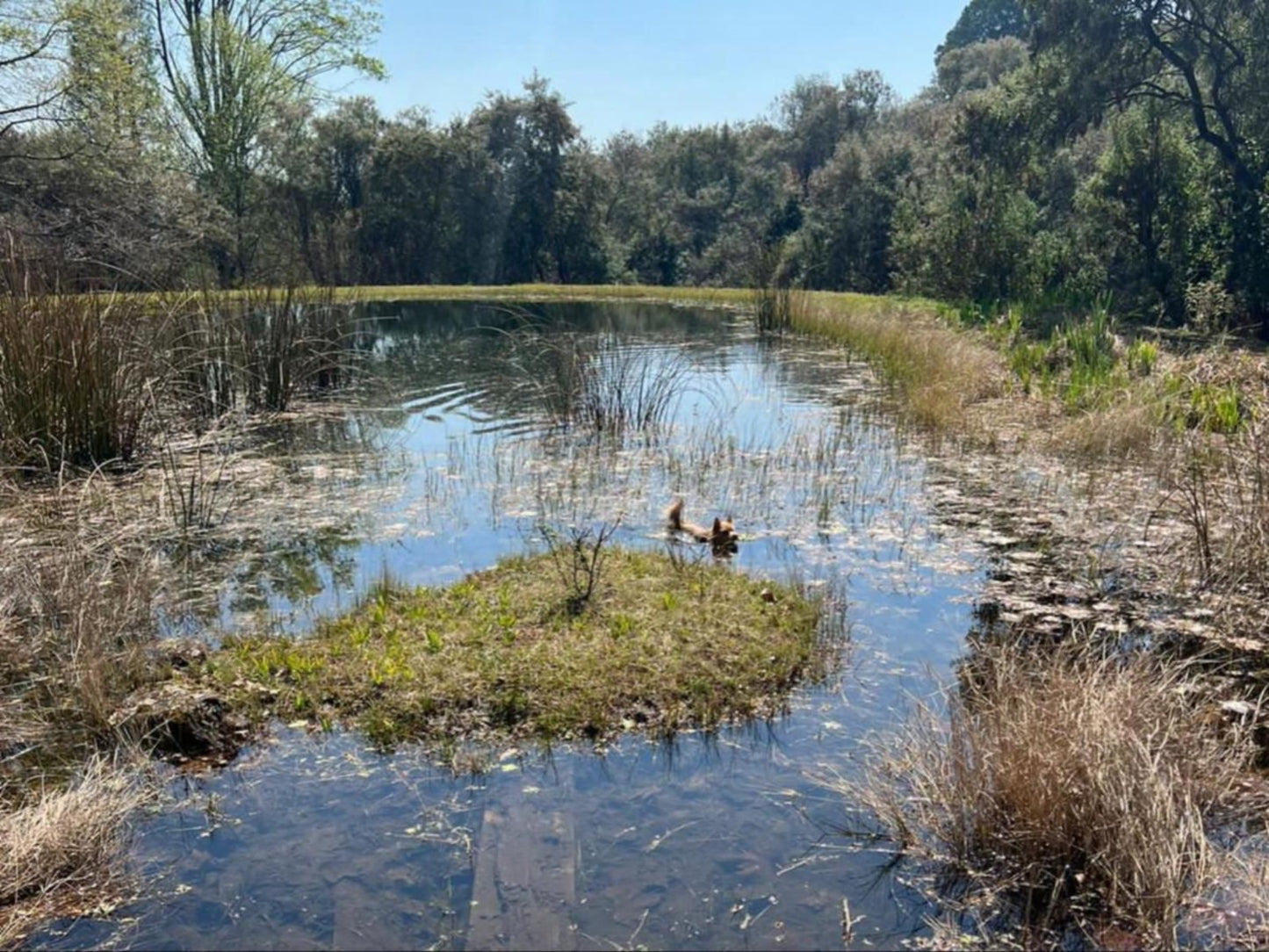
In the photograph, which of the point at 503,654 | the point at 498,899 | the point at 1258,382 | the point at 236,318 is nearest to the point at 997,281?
the point at 1258,382

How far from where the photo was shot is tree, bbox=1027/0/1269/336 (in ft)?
48.9

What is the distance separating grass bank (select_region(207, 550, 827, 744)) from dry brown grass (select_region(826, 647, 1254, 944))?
0.90 metres

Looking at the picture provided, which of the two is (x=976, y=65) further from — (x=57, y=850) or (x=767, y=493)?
(x=57, y=850)

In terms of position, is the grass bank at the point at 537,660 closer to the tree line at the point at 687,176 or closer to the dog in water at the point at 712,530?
the dog in water at the point at 712,530

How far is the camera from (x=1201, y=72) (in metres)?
16.6

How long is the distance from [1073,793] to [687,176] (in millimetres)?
39831

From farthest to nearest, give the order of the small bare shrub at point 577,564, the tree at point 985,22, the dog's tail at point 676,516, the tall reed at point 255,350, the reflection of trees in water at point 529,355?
the tree at point 985,22, the reflection of trees in water at point 529,355, the tall reed at point 255,350, the dog's tail at point 676,516, the small bare shrub at point 577,564

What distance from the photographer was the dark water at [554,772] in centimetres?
291

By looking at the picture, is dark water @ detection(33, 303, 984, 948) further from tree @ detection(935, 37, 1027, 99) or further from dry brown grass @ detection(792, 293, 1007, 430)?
tree @ detection(935, 37, 1027, 99)

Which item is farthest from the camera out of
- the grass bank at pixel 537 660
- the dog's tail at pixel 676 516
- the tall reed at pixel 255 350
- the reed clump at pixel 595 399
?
the reed clump at pixel 595 399

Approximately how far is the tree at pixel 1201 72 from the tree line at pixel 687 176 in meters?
0.05

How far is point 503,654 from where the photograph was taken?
4391mm

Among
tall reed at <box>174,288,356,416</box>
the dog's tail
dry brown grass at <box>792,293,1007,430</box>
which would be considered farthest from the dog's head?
tall reed at <box>174,288,356,416</box>

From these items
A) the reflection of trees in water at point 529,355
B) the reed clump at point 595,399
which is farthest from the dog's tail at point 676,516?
the reflection of trees in water at point 529,355
